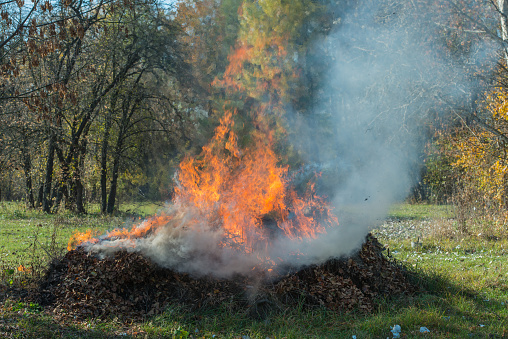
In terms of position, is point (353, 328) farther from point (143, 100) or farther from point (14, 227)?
point (143, 100)

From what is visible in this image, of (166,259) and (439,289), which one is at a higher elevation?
(166,259)

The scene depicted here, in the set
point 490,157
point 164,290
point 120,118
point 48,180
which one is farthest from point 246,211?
point 48,180

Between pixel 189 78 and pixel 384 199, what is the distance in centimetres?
1136

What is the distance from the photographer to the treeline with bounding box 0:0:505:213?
11.7 meters

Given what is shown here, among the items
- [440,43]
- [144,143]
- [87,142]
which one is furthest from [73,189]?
[440,43]

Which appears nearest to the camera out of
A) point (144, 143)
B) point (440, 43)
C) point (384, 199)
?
point (384, 199)

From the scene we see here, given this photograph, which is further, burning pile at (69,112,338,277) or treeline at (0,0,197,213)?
treeline at (0,0,197,213)

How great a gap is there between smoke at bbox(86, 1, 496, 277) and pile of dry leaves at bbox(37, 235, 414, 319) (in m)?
0.19

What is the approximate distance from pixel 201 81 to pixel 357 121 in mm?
6847

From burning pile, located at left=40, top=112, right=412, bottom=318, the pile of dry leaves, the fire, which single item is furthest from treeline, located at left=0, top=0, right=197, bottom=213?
the pile of dry leaves

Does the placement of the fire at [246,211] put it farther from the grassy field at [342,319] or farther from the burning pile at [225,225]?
the grassy field at [342,319]

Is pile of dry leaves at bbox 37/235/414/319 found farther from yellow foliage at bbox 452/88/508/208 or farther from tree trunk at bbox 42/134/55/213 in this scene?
tree trunk at bbox 42/134/55/213

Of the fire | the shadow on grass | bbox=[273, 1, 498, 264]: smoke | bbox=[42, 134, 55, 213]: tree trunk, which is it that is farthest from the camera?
bbox=[42, 134, 55, 213]: tree trunk

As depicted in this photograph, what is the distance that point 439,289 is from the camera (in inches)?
239
